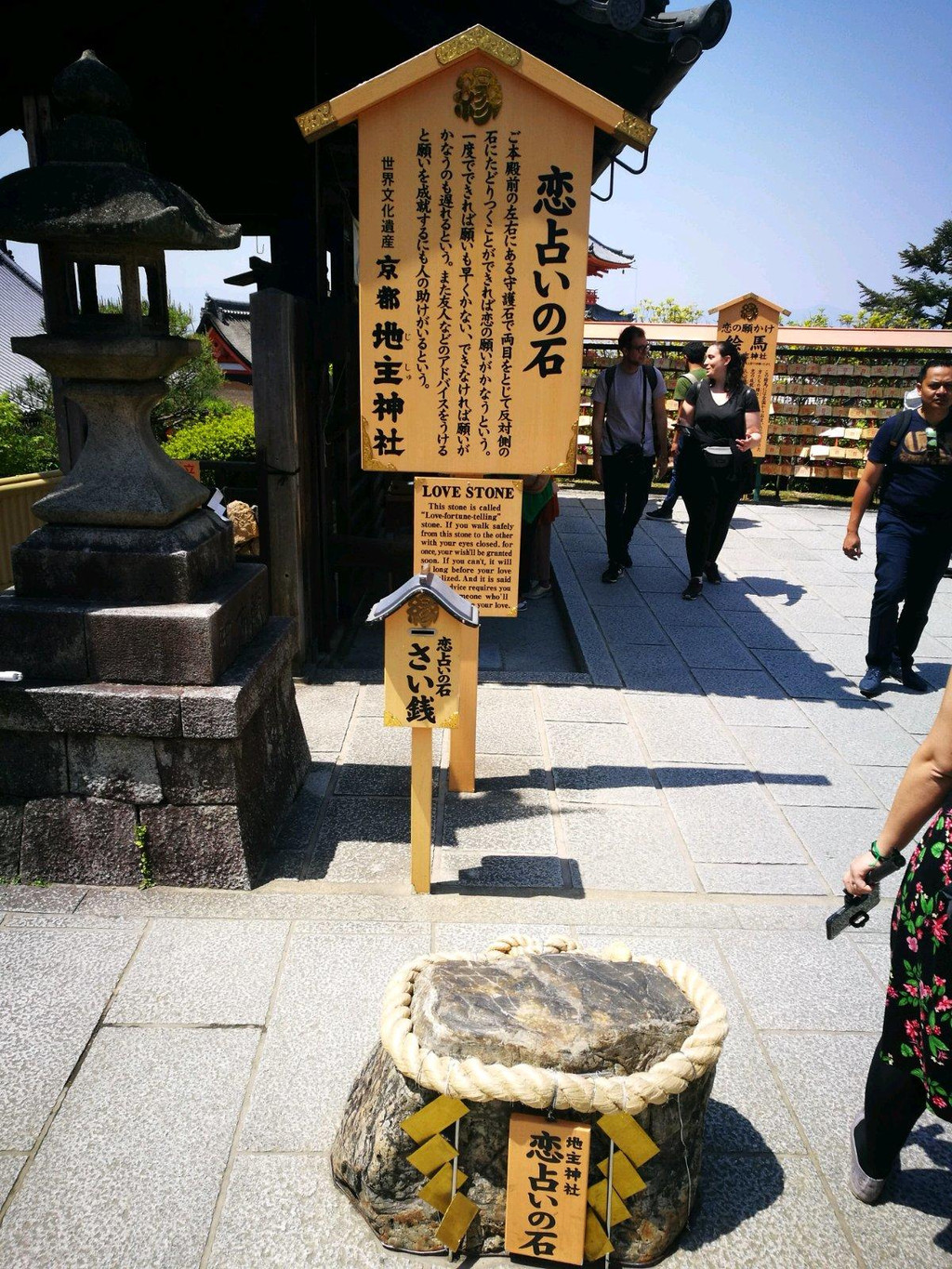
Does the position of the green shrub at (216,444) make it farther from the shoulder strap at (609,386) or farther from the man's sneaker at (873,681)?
the man's sneaker at (873,681)

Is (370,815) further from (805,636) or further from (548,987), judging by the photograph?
(805,636)

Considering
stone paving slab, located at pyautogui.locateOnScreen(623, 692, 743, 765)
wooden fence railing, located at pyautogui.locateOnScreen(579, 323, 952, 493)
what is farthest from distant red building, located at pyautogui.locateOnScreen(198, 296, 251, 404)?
stone paving slab, located at pyautogui.locateOnScreen(623, 692, 743, 765)

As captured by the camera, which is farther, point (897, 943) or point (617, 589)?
point (617, 589)

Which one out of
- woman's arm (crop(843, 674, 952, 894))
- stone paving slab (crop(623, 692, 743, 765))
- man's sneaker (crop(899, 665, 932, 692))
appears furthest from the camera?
man's sneaker (crop(899, 665, 932, 692))

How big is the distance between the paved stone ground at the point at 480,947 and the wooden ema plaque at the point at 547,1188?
318 millimetres

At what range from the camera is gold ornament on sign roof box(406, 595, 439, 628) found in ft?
11.7

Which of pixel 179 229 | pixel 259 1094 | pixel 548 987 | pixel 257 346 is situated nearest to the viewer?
pixel 548 987

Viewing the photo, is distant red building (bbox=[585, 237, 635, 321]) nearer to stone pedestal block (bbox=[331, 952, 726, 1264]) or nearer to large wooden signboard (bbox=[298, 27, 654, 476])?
large wooden signboard (bbox=[298, 27, 654, 476])

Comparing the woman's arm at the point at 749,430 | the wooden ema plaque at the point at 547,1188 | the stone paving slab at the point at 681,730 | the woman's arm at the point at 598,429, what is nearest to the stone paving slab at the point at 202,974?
the wooden ema plaque at the point at 547,1188

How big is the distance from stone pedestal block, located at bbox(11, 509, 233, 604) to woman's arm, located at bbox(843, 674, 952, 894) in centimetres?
271

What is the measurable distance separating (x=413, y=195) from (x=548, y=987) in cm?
345

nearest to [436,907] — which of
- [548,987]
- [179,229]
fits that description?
[548,987]

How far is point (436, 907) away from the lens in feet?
12.1

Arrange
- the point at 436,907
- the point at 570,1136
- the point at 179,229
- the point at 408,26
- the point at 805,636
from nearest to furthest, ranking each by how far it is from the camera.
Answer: the point at 570,1136 → the point at 179,229 → the point at 436,907 → the point at 408,26 → the point at 805,636
